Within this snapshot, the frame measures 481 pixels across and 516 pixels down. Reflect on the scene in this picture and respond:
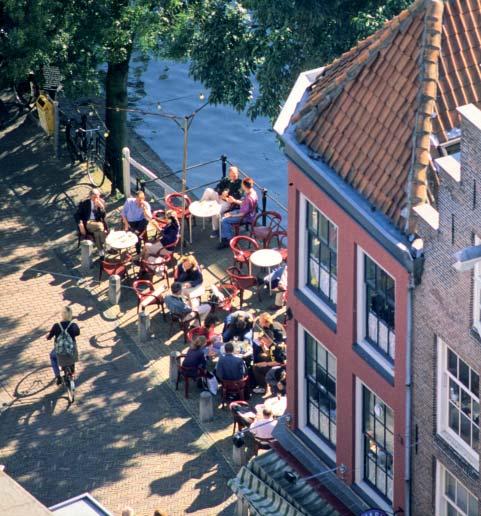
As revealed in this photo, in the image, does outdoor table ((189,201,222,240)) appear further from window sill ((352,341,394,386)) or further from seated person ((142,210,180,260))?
window sill ((352,341,394,386))

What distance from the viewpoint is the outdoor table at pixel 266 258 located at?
4009cm

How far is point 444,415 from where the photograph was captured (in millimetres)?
28953

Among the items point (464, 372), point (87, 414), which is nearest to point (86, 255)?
point (87, 414)

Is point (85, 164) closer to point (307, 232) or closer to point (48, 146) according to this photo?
point (48, 146)

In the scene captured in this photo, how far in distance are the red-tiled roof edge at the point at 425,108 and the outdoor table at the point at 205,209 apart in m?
14.0

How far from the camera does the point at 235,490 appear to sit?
33.3m

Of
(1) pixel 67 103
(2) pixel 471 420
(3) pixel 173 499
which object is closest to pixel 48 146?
(1) pixel 67 103

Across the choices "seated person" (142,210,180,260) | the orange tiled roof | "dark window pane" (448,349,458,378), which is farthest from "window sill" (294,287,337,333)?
"seated person" (142,210,180,260)

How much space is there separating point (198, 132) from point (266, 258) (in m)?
18.6

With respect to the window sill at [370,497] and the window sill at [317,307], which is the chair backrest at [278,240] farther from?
the window sill at [370,497]

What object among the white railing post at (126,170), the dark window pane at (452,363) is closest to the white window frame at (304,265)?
the dark window pane at (452,363)

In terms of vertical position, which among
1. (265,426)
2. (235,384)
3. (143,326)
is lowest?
(143,326)

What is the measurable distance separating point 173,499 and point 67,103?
70.3ft

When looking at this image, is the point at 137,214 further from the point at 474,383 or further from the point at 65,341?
the point at 474,383
